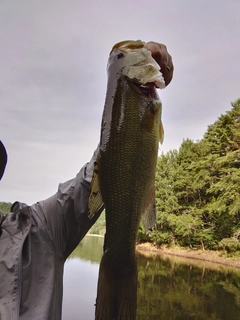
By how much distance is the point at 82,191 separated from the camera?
2.12 metres

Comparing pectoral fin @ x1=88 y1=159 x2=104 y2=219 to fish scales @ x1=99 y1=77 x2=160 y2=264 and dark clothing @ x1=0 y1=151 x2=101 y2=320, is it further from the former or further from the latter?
dark clothing @ x1=0 y1=151 x2=101 y2=320

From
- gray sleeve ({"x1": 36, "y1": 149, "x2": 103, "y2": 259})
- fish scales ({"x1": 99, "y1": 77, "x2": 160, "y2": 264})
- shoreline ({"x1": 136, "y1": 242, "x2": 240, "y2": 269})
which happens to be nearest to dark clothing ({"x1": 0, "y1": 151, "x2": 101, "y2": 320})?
gray sleeve ({"x1": 36, "y1": 149, "x2": 103, "y2": 259})

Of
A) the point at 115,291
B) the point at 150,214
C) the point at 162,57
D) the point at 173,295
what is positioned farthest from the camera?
the point at 173,295

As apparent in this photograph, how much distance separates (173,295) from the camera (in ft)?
41.1

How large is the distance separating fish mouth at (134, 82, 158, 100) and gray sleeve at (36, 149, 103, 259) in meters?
0.64

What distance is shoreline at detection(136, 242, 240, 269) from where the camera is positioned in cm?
2346

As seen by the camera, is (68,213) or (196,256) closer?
(68,213)

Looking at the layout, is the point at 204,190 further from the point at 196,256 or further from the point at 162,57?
the point at 162,57

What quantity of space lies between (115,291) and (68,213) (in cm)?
72

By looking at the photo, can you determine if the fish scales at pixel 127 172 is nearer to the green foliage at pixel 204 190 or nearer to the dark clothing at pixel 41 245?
the dark clothing at pixel 41 245

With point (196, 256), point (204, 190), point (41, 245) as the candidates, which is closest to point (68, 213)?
point (41, 245)

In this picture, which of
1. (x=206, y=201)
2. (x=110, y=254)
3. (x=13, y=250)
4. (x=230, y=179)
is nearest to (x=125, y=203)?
(x=110, y=254)

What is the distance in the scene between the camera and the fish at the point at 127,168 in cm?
160

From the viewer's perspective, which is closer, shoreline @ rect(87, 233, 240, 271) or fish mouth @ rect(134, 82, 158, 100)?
fish mouth @ rect(134, 82, 158, 100)
